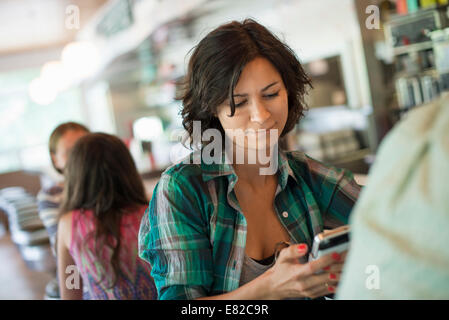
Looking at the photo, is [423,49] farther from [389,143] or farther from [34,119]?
[34,119]

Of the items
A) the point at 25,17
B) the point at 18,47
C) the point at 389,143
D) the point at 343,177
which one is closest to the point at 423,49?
the point at 343,177

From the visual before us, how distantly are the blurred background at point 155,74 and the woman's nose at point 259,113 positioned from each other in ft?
1.84

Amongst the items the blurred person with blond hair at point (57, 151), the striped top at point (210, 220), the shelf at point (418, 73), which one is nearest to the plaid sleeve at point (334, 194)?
the striped top at point (210, 220)

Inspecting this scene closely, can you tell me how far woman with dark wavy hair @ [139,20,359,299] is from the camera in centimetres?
93

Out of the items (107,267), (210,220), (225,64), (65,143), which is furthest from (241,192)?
(65,143)

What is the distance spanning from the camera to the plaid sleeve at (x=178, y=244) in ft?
3.04

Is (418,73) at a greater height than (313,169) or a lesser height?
greater

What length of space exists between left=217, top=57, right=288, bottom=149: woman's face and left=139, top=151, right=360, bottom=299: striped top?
0.09 m

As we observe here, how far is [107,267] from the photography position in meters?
1.58

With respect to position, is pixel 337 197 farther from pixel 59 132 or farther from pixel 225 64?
pixel 59 132

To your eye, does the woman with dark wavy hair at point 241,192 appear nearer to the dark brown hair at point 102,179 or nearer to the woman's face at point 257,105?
the woman's face at point 257,105

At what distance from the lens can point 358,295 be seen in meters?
0.44

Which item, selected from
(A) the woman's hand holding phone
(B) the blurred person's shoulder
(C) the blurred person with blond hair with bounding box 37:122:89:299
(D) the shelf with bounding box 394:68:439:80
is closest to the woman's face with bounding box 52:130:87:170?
(C) the blurred person with blond hair with bounding box 37:122:89:299

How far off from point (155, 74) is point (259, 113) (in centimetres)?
781
